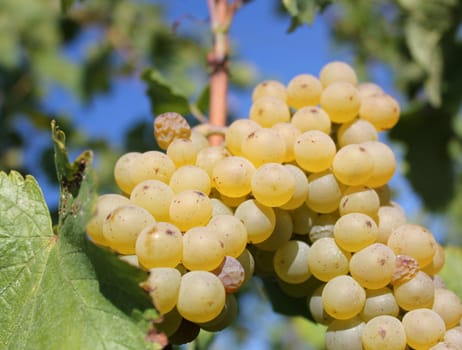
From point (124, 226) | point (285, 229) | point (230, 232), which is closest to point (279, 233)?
point (285, 229)

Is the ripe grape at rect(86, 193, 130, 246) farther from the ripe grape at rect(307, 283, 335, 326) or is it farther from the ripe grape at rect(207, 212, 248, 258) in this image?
the ripe grape at rect(307, 283, 335, 326)

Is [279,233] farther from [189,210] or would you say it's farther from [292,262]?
[189,210]

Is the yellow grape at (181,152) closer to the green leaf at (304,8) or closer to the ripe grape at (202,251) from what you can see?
the ripe grape at (202,251)

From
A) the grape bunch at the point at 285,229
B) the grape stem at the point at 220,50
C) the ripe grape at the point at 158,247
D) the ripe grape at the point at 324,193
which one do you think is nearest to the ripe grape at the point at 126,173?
the grape bunch at the point at 285,229

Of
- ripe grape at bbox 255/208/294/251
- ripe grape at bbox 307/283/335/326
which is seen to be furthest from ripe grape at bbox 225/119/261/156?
ripe grape at bbox 307/283/335/326

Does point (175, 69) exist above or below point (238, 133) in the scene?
below

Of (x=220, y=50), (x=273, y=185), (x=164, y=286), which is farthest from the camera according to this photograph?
(x=220, y=50)

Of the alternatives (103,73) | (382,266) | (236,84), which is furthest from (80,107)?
(382,266)

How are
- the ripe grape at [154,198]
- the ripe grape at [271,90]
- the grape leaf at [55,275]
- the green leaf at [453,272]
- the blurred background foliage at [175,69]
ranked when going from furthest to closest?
the blurred background foliage at [175,69] < the green leaf at [453,272] < the ripe grape at [271,90] < the ripe grape at [154,198] < the grape leaf at [55,275]
